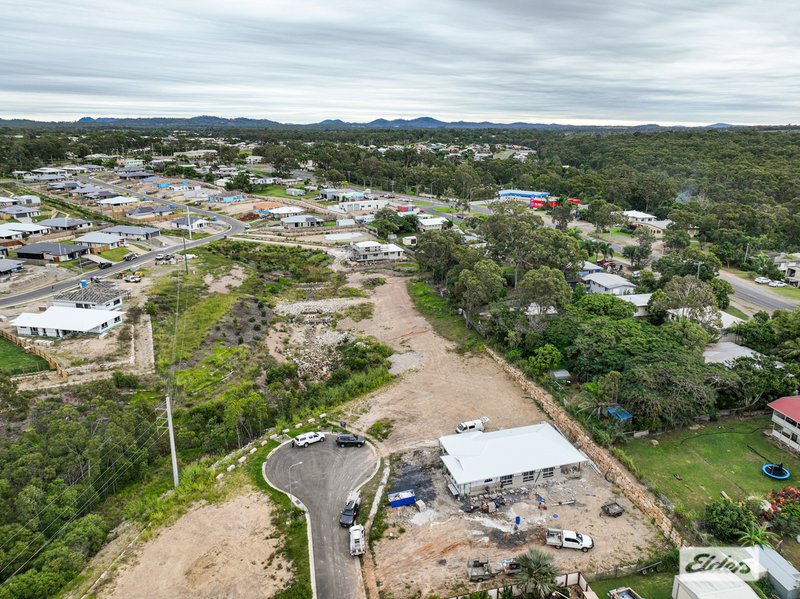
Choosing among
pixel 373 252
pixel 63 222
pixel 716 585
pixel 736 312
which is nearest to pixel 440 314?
pixel 373 252

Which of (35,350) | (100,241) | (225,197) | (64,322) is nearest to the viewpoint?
(35,350)

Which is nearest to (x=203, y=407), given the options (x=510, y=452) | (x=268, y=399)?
(x=268, y=399)

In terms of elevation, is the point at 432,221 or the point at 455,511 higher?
the point at 432,221

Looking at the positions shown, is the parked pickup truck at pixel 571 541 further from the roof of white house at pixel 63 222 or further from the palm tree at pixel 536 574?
the roof of white house at pixel 63 222

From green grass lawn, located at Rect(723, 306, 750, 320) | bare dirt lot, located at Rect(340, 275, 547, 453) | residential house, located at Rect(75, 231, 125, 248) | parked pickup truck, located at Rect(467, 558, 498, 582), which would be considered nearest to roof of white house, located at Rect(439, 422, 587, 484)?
bare dirt lot, located at Rect(340, 275, 547, 453)

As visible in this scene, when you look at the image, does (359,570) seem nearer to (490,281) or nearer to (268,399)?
(268,399)

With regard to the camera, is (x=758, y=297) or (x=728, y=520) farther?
(x=758, y=297)

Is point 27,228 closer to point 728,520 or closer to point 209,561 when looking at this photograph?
point 209,561

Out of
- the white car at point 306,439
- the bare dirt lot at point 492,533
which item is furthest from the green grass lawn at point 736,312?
the white car at point 306,439
